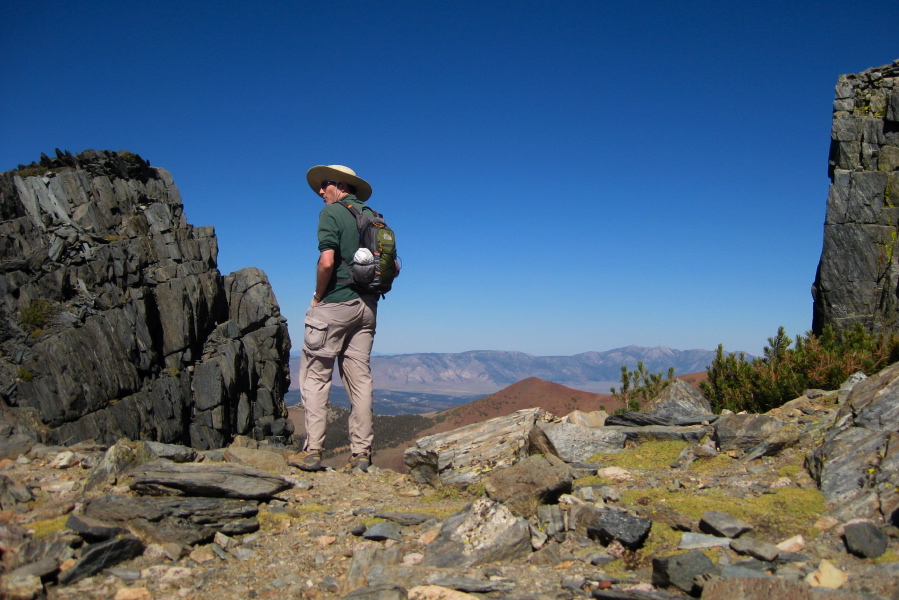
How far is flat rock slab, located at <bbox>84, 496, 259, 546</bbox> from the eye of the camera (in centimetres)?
508

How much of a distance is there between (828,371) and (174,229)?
1220 inches

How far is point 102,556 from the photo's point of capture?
4441 mm

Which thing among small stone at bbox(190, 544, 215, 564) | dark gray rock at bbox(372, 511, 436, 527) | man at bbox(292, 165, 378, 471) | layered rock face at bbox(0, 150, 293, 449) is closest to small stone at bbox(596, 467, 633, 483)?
dark gray rock at bbox(372, 511, 436, 527)

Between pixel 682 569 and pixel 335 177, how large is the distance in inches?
284

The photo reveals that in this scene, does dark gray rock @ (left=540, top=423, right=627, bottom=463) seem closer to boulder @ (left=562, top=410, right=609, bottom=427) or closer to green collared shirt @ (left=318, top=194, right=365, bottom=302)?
boulder @ (left=562, top=410, right=609, bottom=427)

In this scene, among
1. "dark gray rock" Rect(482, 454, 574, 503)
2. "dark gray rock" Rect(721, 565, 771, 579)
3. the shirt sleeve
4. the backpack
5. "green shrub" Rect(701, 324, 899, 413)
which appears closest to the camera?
"dark gray rock" Rect(721, 565, 771, 579)

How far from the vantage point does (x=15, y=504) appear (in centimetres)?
543

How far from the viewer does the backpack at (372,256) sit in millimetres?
8430

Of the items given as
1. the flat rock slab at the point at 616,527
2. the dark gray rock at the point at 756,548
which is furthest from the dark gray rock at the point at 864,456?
the flat rock slab at the point at 616,527

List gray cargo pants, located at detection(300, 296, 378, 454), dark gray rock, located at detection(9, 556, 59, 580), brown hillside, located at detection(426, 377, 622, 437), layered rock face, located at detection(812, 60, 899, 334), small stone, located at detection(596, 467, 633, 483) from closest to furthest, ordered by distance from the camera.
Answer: dark gray rock, located at detection(9, 556, 59, 580) < small stone, located at detection(596, 467, 633, 483) < gray cargo pants, located at detection(300, 296, 378, 454) < layered rock face, located at detection(812, 60, 899, 334) < brown hillside, located at detection(426, 377, 622, 437)

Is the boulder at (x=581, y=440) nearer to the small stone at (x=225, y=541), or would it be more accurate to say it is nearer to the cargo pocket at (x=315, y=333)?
the cargo pocket at (x=315, y=333)

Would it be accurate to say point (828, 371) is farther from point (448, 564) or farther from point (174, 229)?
point (174, 229)

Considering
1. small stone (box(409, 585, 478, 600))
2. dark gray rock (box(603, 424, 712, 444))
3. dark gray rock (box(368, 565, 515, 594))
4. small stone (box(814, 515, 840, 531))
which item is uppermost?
dark gray rock (box(603, 424, 712, 444))

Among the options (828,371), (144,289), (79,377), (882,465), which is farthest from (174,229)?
(882,465)
